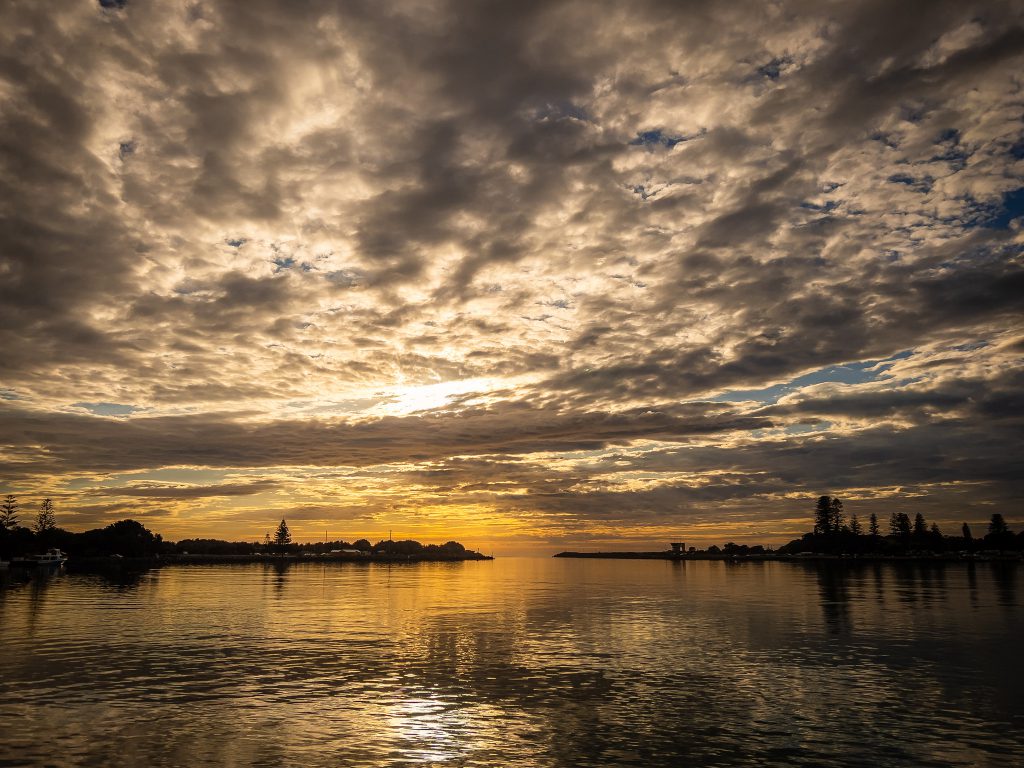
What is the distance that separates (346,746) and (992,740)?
2851 cm

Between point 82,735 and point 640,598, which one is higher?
point 82,735

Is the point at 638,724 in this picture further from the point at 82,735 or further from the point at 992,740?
the point at 82,735

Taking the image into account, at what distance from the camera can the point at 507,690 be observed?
127 ft

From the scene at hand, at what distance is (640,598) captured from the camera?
107750 mm

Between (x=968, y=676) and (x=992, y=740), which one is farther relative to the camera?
(x=968, y=676)

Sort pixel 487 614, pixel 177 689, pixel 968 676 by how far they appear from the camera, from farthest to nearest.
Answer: pixel 487 614 < pixel 968 676 < pixel 177 689

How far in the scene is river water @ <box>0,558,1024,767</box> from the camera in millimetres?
27672

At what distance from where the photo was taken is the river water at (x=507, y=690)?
27.7 meters

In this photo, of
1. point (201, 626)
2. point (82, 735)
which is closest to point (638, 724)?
point (82, 735)

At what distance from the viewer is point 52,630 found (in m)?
60.5

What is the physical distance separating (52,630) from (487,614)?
4469 cm

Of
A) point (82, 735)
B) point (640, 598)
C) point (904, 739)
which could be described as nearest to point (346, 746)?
point (82, 735)

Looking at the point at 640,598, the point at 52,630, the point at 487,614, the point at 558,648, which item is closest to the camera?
the point at 558,648

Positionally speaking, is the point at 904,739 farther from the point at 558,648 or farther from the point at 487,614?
the point at 487,614
